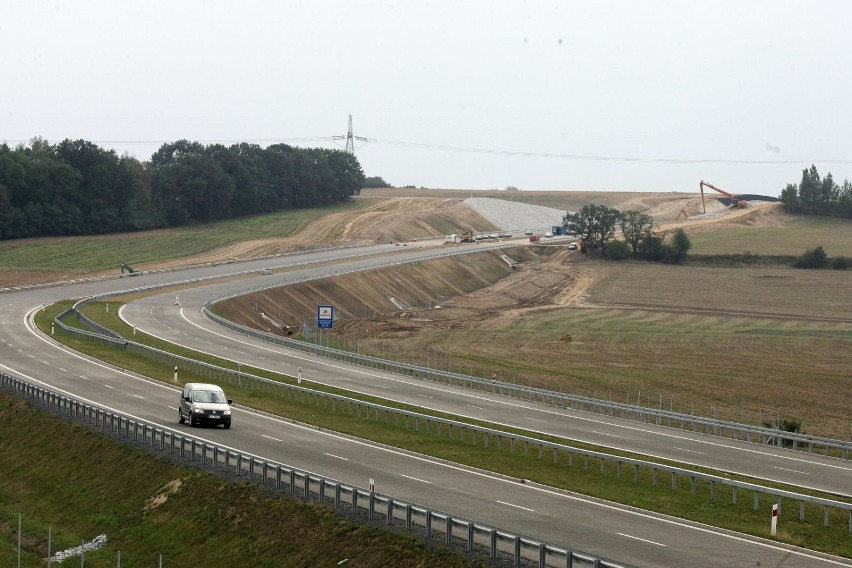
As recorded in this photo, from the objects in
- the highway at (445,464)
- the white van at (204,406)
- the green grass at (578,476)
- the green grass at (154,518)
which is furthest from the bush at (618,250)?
the green grass at (154,518)

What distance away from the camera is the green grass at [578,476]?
102 ft

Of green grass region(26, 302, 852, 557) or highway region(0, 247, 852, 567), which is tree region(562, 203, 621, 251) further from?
green grass region(26, 302, 852, 557)

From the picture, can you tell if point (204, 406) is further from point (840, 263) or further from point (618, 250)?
point (618, 250)

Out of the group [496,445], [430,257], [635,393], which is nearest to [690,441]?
[496,445]

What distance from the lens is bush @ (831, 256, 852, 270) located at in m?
142

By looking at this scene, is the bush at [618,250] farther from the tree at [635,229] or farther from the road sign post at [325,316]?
the road sign post at [325,316]

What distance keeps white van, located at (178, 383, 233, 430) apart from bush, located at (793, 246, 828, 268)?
111 metres

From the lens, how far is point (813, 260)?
470 feet

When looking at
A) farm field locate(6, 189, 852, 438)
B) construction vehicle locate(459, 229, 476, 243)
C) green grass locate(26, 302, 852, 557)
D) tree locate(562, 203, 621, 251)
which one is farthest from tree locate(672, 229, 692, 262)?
green grass locate(26, 302, 852, 557)

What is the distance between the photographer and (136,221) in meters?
165

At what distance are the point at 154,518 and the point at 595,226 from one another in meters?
130

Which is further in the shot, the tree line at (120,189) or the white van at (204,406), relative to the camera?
the tree line at (120,189)

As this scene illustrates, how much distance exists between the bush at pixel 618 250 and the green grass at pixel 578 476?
104m

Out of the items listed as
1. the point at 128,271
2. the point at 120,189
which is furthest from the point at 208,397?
the point at 120,189
